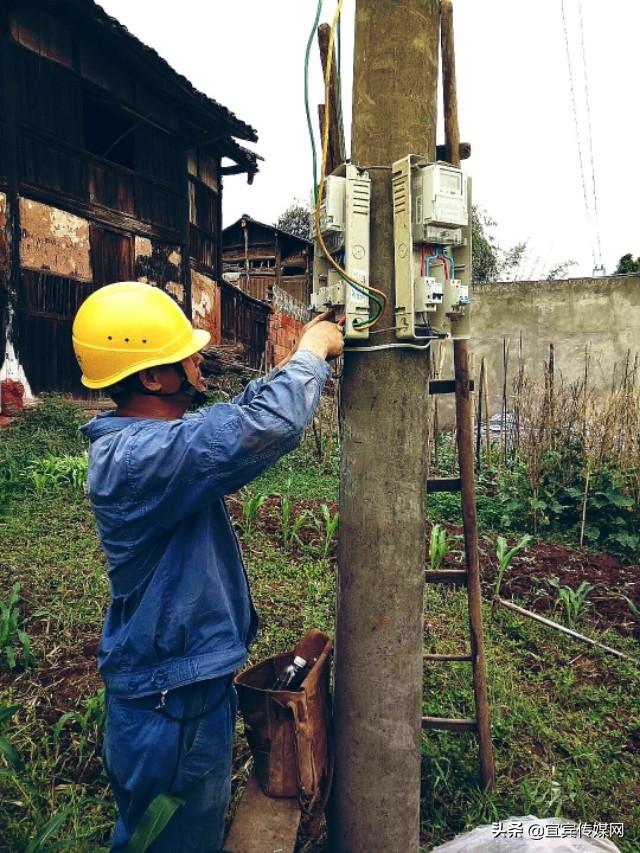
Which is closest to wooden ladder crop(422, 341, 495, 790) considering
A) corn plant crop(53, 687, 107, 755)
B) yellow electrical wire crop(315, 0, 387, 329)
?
yellow electrical wire crop(315, 0, 387, 329)

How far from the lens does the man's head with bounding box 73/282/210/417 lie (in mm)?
1749

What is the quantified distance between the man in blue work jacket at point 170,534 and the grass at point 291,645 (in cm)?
65

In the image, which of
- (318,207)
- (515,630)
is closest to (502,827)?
(318,207)

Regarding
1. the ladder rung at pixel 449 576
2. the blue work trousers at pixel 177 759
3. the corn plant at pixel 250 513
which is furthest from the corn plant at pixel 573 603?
the blue work trousers at pixel 177 759

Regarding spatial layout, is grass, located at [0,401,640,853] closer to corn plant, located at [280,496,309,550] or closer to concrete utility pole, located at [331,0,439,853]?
corn plant, located at [280,496,309,550]

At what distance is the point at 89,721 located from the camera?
290 cm

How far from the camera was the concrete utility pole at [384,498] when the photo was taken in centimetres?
180

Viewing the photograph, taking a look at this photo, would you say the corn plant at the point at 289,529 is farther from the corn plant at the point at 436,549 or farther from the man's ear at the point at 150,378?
the man's ear at the point at 150,378

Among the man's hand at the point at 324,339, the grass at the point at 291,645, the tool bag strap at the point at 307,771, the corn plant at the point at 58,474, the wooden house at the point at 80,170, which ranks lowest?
the grass at the point at 291,645

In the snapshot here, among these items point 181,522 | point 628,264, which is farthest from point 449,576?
point 628,264

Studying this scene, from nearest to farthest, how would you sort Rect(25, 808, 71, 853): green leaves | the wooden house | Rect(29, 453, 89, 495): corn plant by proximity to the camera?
Rect(25, 808, 71, 853): green leaves
Rect(29, 453, 89, 495): corn plant
the wooden house

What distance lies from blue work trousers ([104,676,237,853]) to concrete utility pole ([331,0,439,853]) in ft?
1.29

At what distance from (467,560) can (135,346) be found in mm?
1539

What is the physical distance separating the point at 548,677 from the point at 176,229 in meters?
10.3
